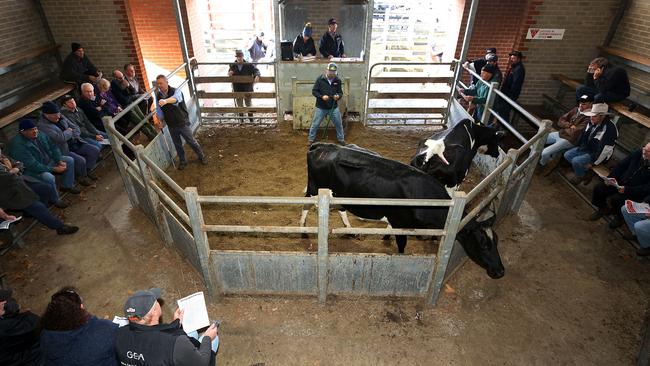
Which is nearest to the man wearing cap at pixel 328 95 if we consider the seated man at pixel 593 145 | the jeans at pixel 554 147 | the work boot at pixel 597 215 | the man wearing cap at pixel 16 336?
the jeans at pixel 554 147

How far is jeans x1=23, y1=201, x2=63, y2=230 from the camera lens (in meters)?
5.21

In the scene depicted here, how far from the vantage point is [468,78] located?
1125cm

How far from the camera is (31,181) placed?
5512mm

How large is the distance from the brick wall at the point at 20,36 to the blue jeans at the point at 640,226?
11.7 m

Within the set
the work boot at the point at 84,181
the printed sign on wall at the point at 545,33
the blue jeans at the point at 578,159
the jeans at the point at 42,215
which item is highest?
the printed sign on wall at the point at 545,33

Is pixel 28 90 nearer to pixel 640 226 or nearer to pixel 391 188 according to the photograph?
pixel 391 188

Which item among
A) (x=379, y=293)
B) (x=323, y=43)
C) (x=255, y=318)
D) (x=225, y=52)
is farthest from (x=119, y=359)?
(x=225, y=52)

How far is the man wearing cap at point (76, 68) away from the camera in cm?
809

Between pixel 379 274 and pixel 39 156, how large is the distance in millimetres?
5643

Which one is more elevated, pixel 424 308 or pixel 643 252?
pixel 643 252

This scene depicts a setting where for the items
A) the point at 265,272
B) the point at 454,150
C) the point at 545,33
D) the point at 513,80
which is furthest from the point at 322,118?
the point at 545,33

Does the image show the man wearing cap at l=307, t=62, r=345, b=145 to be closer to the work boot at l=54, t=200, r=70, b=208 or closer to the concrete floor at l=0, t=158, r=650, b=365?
the concrete floor at l=0, t=158, r=650, b=365

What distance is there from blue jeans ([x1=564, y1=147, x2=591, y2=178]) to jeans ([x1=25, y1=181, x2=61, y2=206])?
9079mm

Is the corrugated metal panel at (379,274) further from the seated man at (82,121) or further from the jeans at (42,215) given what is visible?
the seated man at (82,121)
